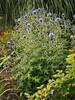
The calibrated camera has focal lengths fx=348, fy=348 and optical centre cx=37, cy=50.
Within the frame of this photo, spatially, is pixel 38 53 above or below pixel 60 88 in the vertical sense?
above

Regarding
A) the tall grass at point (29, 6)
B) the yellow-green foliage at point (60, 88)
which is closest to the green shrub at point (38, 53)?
the yellow-green foliage at point (60, 88)

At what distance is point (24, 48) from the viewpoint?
4820 millimetres

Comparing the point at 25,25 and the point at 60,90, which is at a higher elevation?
the point at 25,25

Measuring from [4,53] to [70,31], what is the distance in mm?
1086

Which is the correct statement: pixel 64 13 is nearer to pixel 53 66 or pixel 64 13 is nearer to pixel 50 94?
pixel 53 66

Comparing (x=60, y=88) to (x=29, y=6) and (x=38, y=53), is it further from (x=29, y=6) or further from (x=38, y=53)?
(x=29, y=6)

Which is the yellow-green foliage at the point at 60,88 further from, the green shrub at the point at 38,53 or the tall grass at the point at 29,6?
the tall grass at the point at 29,6

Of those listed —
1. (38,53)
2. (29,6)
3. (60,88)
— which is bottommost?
(60,88)

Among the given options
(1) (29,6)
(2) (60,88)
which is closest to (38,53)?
(2) (60,88)

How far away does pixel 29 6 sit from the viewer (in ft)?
19.7

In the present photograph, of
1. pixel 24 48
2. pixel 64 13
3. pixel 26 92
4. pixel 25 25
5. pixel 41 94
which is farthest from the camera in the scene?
pixel 64 13

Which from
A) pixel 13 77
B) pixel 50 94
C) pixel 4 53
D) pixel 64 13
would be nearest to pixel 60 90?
pixel 50 94

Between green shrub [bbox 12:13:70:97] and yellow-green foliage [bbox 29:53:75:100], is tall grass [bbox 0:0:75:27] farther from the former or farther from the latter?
yellow-green foliage [bbox 29:53:75:100]

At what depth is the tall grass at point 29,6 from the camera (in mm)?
5969
